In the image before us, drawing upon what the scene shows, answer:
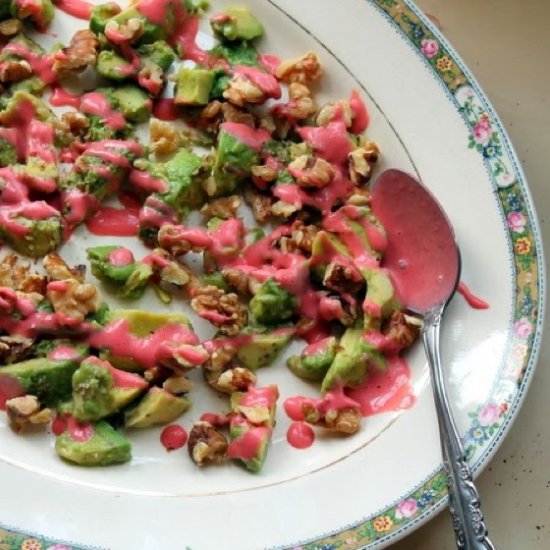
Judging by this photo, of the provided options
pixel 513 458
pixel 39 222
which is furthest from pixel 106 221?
pixel 513 458

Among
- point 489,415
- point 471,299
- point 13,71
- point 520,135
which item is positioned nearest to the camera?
point 489,415

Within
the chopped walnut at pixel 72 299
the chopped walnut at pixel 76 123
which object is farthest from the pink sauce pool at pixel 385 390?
the chopped walnut at pixel 76 123

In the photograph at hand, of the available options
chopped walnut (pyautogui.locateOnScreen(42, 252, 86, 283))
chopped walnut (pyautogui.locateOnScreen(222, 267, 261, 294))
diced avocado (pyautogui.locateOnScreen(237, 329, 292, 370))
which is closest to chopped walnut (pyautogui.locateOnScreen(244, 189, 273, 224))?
chopped walnut (pyautogui.locateOnScreen(222, 267, 261, 294))

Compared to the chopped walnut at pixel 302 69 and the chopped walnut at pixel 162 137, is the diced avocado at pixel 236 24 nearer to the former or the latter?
the chopped walnut at pixel 302 69

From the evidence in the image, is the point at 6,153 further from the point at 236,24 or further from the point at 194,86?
the point at 236,24

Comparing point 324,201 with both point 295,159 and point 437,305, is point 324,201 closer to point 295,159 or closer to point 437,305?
point 295,159

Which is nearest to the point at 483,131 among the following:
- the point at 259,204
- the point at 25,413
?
the point at 259,204

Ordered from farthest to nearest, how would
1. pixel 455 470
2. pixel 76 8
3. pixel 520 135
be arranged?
pixel 520 135
pixel 76 8
pixel 455 470
